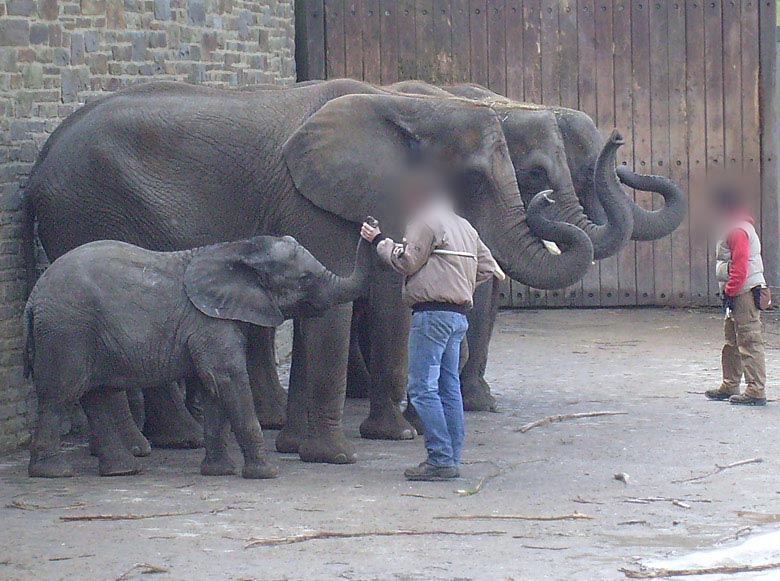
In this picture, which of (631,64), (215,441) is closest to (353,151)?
(215,441)

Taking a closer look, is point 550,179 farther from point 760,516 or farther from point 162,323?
point 760,516

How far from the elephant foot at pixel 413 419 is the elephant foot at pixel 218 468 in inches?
73.5

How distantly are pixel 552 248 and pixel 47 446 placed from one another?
329 cm

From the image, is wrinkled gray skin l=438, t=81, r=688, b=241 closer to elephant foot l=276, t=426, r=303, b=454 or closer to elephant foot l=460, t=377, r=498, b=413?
elephant foot l=460, t=377, r=498, b=413

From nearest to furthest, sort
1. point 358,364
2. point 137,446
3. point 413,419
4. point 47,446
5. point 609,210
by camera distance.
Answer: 1. point 47,446
2. point 137,446
3. point 609,210
4. point 413,419
5. point 358,364

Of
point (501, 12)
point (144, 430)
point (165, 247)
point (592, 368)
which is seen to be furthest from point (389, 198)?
point (501, 12)

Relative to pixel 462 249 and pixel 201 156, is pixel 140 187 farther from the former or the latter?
pixel 462 249

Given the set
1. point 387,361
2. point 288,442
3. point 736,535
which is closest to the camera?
point 736,535

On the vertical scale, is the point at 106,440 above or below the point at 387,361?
below

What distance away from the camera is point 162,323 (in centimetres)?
890

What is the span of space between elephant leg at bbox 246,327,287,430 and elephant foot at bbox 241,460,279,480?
1.96m

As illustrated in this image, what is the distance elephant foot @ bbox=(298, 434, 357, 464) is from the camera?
372 inches

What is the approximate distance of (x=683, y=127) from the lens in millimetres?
16812

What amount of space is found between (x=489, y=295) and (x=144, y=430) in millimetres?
2889
